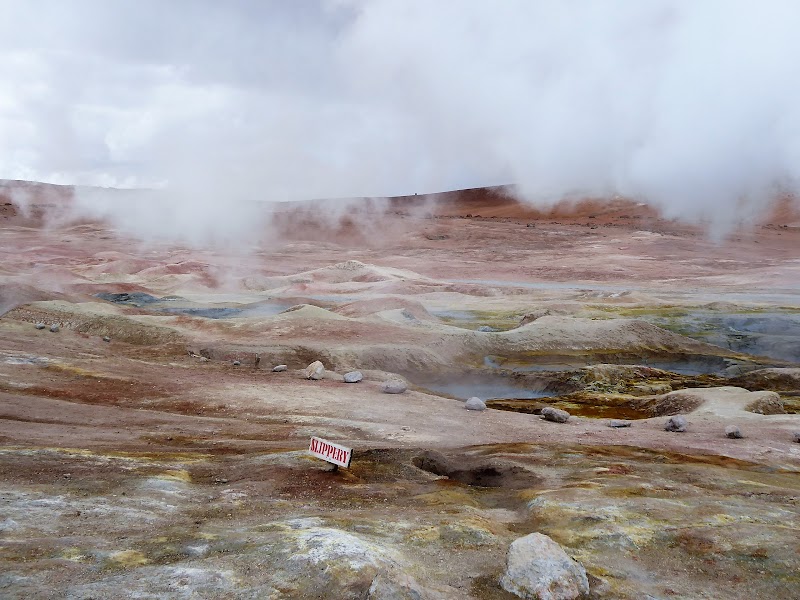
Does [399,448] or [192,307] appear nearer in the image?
[399,448]

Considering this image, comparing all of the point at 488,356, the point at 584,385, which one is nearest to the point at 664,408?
the point at 584,385

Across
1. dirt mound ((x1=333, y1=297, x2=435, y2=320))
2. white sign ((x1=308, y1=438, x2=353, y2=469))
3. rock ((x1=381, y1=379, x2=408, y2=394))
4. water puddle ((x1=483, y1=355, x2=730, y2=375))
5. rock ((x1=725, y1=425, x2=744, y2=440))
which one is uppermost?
white sign ((x1=308, y1=438, x2=353, y2=469))

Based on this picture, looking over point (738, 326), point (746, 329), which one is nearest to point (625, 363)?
point (746, 329)

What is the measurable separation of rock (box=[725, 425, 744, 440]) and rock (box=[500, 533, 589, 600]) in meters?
10.4

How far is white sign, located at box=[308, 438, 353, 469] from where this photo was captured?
10.9 m

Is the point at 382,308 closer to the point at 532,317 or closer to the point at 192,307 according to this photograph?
the point at 532,317

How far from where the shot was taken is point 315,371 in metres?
22.0

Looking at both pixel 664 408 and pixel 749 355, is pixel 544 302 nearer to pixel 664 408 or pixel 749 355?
pixel 749 355

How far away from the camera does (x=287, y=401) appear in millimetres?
18391

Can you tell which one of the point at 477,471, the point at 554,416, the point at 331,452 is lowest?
the point at 554,416

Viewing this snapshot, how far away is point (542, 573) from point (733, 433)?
36.1 feet

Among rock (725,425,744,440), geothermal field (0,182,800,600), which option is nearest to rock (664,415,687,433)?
geothermal field (0,182,800,600)

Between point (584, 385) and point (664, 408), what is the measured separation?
162 inches

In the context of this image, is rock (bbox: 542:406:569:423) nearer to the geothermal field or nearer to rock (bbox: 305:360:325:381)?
the geothermal field
